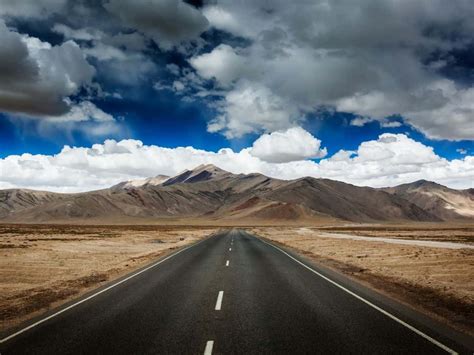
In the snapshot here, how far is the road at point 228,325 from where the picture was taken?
26.9 feet

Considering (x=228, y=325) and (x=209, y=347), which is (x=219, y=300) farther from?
(x=209, y=347)

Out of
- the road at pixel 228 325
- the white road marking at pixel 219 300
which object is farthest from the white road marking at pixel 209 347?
the white road marking at pixel 219 300

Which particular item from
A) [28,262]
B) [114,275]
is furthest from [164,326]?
[28,262]

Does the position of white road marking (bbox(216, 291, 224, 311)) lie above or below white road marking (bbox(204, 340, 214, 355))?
below

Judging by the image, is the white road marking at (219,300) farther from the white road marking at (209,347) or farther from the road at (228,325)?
the white road marking at (209,347)

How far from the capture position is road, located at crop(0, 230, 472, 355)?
8.20 metres

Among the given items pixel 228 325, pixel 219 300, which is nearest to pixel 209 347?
pixel 228 325

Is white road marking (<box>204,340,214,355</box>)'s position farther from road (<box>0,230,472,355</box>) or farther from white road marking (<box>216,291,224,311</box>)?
white road marking (<box>216,291,224,311</box>)

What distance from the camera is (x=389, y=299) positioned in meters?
13.5

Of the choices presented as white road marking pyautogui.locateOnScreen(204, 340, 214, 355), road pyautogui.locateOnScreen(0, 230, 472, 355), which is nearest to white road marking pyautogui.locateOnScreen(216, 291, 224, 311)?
road pyautogui.locateOnScreen(0, 230, 472, 355)

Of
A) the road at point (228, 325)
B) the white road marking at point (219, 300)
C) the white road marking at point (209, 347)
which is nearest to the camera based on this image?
the white road marking at point (209, 347)

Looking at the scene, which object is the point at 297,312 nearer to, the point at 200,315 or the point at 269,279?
the point at 200,315

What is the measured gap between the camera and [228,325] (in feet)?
32.2

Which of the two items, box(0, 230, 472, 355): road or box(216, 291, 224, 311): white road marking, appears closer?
box(0, 230, 472, 355): road
